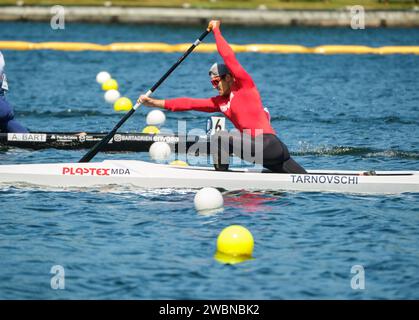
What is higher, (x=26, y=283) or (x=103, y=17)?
(x=103, y=17)

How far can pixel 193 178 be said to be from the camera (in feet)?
52.1

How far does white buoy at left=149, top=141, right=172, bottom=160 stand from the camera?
1903 cm

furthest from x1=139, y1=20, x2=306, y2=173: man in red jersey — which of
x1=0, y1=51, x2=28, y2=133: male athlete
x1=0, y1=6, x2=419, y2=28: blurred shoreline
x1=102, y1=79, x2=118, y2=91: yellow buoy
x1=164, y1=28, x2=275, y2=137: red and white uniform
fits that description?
x1=0, y1=6, x2=419, y2=28: blurred shoreline

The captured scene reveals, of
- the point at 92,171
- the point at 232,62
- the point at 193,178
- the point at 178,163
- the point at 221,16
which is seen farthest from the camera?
the point at 221,16

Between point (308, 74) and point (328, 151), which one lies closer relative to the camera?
point (328, 151)

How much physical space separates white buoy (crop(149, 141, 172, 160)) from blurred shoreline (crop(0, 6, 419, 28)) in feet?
108

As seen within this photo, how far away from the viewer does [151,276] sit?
11.9 meters

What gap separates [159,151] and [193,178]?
10.6 feet

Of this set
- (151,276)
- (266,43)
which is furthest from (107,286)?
(266,43)

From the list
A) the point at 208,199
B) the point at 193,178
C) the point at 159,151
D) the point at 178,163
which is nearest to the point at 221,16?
the point at 159,151

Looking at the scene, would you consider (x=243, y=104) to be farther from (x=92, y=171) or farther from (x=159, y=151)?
(x=159, y=151)

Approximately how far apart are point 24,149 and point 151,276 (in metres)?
9.05
